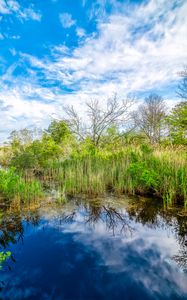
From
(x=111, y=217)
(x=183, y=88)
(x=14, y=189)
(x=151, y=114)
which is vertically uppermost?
(x=151, y=114)

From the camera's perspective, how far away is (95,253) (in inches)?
104

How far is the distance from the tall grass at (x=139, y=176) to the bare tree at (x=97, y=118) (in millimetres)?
4434

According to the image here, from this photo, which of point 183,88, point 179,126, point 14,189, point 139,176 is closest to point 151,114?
point 183,88

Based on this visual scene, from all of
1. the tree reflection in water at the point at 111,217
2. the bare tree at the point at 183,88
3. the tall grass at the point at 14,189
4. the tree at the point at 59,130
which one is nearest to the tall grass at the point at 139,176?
the tree reflection in water at the point at 111,217

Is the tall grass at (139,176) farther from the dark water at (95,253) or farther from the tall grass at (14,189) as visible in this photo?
the tall grass at (14,189)

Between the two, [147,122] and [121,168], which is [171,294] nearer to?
[121,168]

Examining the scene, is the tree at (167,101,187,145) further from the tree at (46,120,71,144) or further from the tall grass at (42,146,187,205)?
the tree at (46,120,71,144)

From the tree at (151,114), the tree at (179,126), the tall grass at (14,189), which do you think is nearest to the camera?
the tall grass at (14,189)

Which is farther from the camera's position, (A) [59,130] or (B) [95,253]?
(A) [59,130]

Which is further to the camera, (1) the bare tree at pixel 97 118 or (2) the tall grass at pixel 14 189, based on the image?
(1) the bare tree at pixel 97 118

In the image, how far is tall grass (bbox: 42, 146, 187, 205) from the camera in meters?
4.41

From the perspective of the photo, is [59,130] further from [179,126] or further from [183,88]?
[183,88]

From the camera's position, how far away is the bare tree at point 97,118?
11.6 meters

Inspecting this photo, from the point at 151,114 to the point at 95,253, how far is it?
1973 cm
